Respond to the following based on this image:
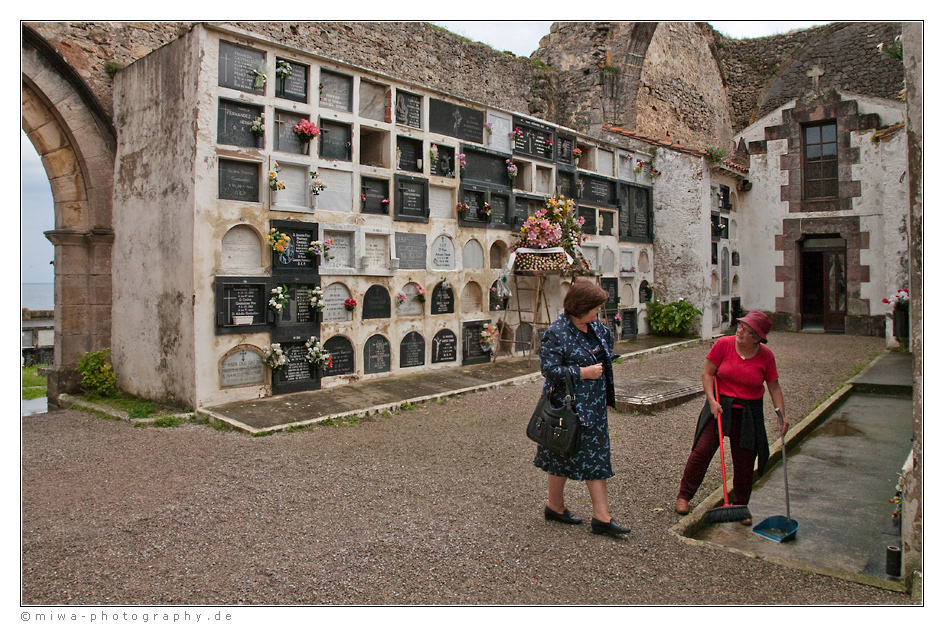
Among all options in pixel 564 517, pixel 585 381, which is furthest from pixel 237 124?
pixel 564 517

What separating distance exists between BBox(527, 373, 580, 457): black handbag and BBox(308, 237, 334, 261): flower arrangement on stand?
14.2ft

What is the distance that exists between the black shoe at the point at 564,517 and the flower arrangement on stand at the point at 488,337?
5.37m

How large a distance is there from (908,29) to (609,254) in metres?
8.75

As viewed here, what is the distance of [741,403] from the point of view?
3.64 meters

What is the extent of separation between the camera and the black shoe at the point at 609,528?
11.1 feet

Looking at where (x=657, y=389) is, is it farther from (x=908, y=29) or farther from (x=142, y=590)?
(x=142, y=590)

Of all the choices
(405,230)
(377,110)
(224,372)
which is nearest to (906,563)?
(224,372)

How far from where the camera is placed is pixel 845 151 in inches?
519

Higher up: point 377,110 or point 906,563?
point 377,110

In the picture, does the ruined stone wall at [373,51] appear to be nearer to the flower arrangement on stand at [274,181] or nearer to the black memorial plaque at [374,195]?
the black memorial plaque at [374,195]

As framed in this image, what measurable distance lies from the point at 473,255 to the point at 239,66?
152 inches

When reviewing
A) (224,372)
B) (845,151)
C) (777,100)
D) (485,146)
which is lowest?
(224,372)

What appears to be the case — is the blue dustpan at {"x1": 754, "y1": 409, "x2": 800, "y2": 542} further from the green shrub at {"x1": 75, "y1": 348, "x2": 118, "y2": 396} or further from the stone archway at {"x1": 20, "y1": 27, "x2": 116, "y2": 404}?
the stone archway at {"x1": 20, "y1": 27, "x2": 116, "y2": 404}

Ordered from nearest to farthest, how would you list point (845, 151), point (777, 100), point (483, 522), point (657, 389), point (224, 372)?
point (483, 522)
point (224, 372)
point (657, 389)
point (845, 151)
point (777, 100)
